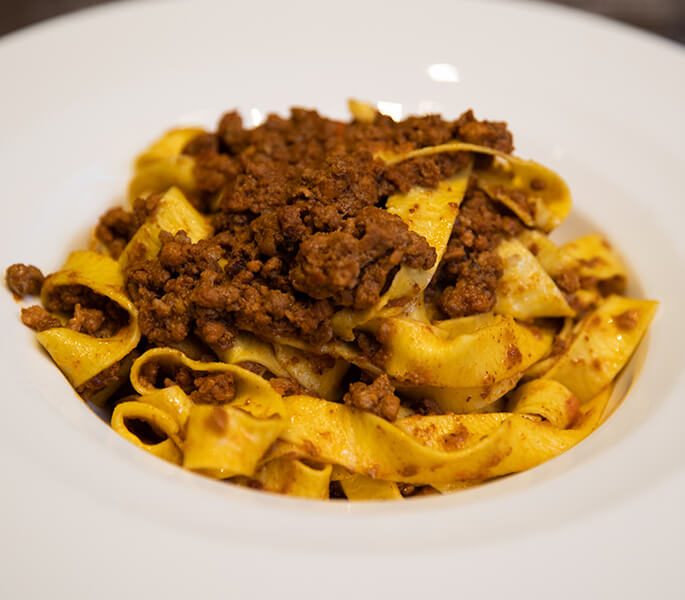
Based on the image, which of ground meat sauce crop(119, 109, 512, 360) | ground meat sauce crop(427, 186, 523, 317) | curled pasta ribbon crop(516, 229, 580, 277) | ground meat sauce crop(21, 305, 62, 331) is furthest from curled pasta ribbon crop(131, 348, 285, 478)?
curled pasta ribbon crop(516, 229, 580, 277)

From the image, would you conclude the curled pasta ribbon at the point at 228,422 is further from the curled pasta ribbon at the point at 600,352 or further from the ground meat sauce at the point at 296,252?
the curled pasta ribbon at the point at 600,352

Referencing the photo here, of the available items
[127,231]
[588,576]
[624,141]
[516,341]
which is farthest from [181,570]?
[624,141]

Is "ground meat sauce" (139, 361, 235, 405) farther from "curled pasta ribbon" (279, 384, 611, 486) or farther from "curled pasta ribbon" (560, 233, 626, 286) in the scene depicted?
"curled pasta ribbon" (560, 233, 626, 286)

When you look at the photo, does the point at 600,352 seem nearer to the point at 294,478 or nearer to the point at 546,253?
the point at 546,253

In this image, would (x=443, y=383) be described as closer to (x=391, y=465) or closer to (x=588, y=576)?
(x=391, y=465)

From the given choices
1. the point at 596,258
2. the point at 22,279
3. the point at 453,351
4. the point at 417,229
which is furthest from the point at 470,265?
the point at 22,279

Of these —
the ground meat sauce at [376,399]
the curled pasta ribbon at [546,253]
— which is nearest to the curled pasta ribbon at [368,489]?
the ground meat sauce at [376,399]
